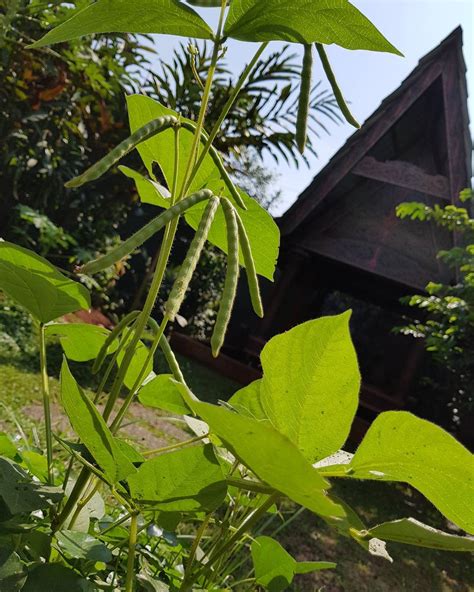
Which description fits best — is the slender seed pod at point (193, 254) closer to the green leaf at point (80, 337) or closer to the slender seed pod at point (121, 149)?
the slender seed pod at point (121, 149)

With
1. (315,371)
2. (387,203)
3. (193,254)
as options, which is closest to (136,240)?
(193,254)

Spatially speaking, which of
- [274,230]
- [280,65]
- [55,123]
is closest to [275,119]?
[280,65]

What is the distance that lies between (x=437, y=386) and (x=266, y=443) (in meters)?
6.27

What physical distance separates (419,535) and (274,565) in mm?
311

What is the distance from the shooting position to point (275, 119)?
5.43 metres

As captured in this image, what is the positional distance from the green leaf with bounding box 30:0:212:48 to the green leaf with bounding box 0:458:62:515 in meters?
0.33

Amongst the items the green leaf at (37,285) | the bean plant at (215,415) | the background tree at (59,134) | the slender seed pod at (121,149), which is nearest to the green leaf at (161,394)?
the bean plant at (215,415)

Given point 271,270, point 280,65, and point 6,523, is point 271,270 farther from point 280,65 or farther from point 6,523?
point 280,65

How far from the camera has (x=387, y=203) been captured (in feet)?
21.9

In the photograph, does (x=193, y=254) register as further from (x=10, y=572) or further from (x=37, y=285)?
(x=10, y=572)

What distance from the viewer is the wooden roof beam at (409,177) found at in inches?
233

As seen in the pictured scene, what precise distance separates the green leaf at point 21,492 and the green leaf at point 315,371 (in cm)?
20

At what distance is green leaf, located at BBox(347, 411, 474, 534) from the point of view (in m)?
0.32

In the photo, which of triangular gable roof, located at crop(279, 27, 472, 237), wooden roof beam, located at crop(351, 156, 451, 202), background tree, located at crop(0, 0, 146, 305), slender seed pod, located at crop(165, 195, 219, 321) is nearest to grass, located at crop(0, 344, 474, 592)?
background tree, located at crop(0, 0, 146, 305)
